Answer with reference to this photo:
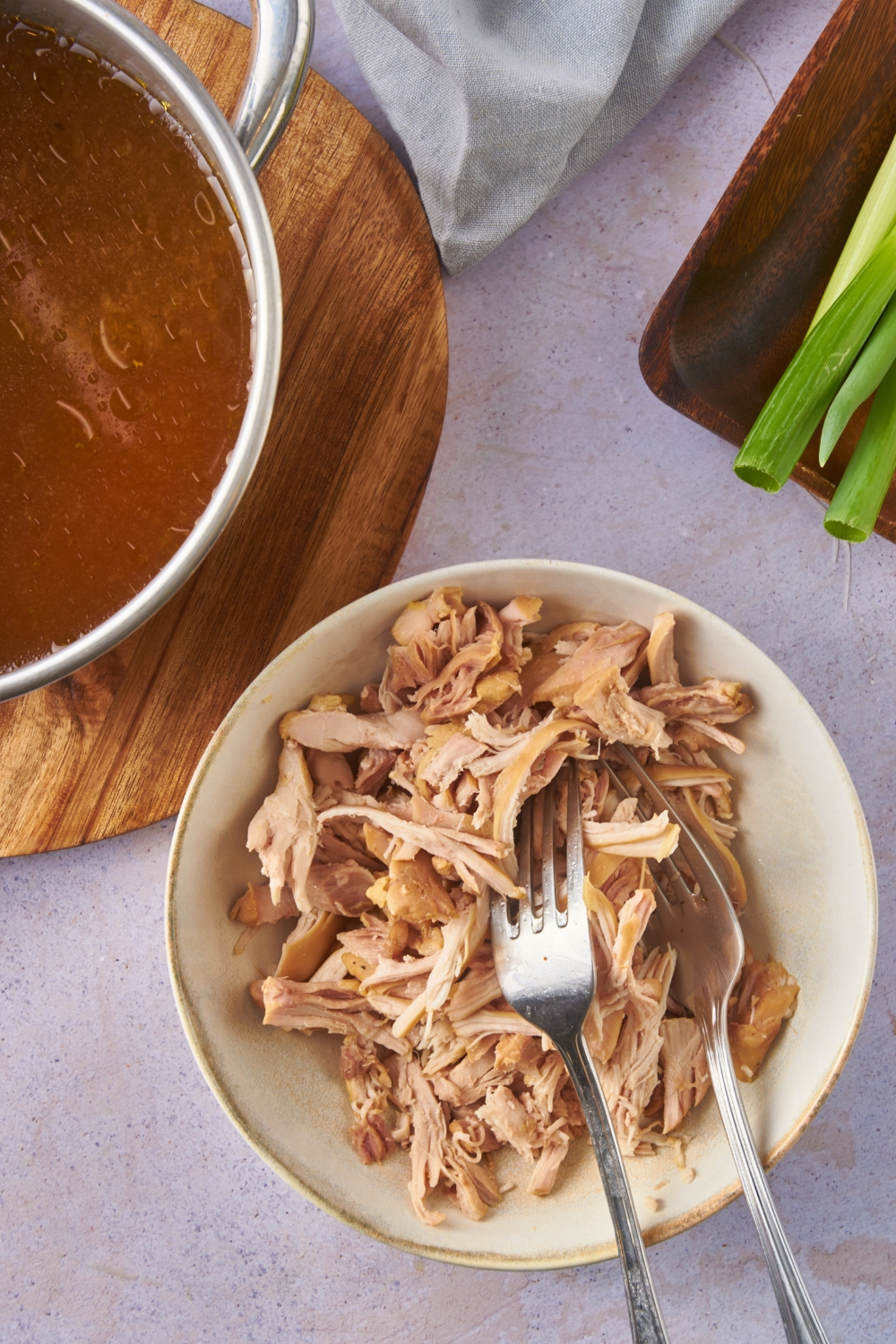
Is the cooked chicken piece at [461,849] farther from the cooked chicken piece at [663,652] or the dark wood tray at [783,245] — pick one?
the dark wood tray at [783,245]

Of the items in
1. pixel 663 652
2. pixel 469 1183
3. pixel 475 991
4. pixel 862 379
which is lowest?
pixel 469 1183

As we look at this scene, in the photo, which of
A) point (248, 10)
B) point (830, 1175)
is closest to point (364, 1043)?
point (830, 1175)

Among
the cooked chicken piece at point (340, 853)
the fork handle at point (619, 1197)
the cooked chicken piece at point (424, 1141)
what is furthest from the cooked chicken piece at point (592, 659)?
the cooked chicken piece at point (424, 1141)

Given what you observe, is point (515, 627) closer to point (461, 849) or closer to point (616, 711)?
point (616, 711)

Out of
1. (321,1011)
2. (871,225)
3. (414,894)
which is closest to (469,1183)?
(321,1011)

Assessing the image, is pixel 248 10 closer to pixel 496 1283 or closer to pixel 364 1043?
pixel 364 1043

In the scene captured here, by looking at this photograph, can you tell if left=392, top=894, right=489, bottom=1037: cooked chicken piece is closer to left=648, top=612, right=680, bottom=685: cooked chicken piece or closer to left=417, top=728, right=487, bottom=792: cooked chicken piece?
left=417, top=728, right=487, bottom=792: cooked chicken piece

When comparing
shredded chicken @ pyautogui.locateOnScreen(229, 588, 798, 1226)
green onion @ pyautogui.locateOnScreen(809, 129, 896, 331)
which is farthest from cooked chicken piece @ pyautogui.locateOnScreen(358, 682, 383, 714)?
green onion @ pyautogui.locateOnScreen(809, 129, 896, 331)
